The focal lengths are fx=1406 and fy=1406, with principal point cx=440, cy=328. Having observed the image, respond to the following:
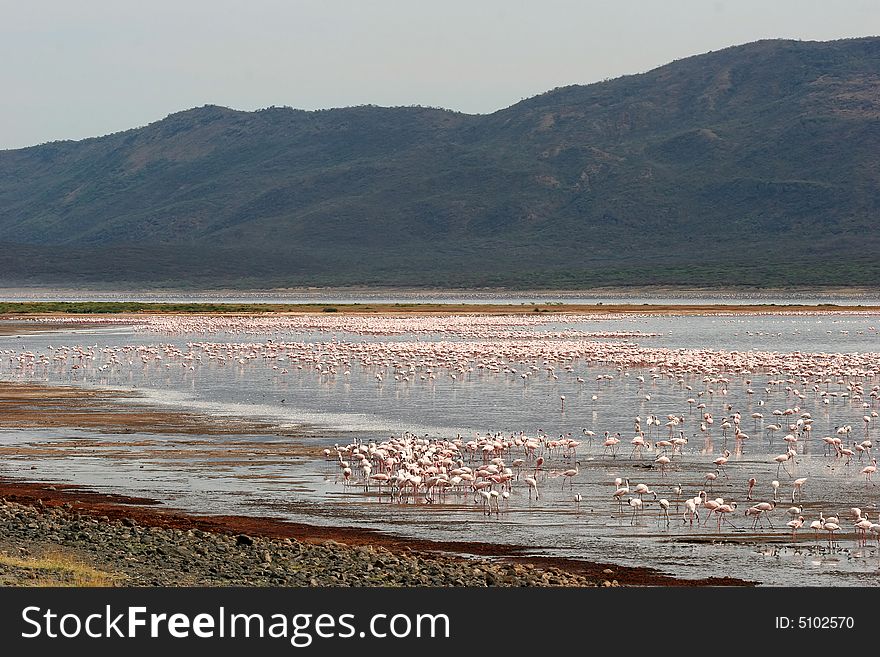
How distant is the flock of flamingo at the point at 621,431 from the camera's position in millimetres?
17281

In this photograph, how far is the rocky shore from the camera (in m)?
12.4

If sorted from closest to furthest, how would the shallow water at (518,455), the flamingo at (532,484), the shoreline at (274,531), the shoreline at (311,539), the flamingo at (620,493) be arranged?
the shoreline at (311,539) < the shoreline at (274,531) < the shallow water at (518,455) < the flamingo at (620,493) < the flamingo at (532,484)

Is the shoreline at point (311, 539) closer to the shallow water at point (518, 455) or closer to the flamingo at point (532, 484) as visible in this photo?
the shallow water at point (518, 455)

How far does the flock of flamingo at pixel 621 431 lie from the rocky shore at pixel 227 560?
3212 mm

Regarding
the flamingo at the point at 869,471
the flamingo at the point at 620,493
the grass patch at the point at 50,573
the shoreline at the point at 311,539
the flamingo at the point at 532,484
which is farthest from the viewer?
the flamingo at the point at 869,471

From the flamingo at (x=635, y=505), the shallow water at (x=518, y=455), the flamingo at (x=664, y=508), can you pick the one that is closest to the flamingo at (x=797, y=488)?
the shallow water at (x=518, y=455)

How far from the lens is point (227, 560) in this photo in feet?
43.5

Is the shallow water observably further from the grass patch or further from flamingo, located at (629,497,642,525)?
the grass patch

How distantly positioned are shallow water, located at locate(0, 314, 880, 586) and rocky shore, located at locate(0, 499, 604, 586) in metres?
1.55

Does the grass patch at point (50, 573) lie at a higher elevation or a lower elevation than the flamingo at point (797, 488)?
higher

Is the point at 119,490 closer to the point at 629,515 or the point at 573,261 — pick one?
the point at 629,515

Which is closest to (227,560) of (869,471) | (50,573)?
(50,573)

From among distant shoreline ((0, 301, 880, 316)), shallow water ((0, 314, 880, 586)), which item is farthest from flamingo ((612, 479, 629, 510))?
distant shoreline ((0, 301, 880, 316))

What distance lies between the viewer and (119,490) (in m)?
18.2
